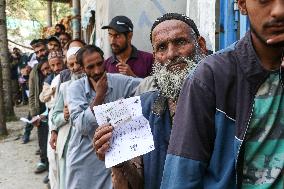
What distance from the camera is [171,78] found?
2057 mm

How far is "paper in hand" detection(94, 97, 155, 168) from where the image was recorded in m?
1.87

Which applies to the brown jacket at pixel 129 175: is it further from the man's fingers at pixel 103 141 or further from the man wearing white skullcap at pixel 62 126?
the man wearing white skullcap at pixel 62 126

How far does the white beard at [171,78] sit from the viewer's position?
6.61 ft

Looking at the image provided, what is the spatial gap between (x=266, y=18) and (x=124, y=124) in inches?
35.8

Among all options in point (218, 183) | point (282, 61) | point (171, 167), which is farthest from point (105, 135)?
point (282, 61)

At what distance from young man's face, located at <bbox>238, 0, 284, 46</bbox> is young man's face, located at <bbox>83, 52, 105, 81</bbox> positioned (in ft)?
7.69

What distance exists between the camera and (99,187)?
345 cm

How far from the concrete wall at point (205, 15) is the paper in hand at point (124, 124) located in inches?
86.4

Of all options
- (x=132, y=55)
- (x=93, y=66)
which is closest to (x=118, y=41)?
(x=132, y=55)

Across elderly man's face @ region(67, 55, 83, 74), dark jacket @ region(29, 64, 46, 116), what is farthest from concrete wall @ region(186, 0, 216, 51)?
dark jacket @ region(29, 64, 46, 116)

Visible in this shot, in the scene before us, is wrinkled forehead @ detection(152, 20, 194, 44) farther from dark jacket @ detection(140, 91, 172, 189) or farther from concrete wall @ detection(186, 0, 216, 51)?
concrete wall @ detection(186, 0, 216, 51)

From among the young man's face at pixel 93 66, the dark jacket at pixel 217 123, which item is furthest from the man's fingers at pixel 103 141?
the young man's face at pixel 93 66

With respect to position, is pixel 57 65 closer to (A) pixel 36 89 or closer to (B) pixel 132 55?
(A) pixel 36 89

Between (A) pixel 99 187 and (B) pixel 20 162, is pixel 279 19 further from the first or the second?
(B) pixel 20 162
